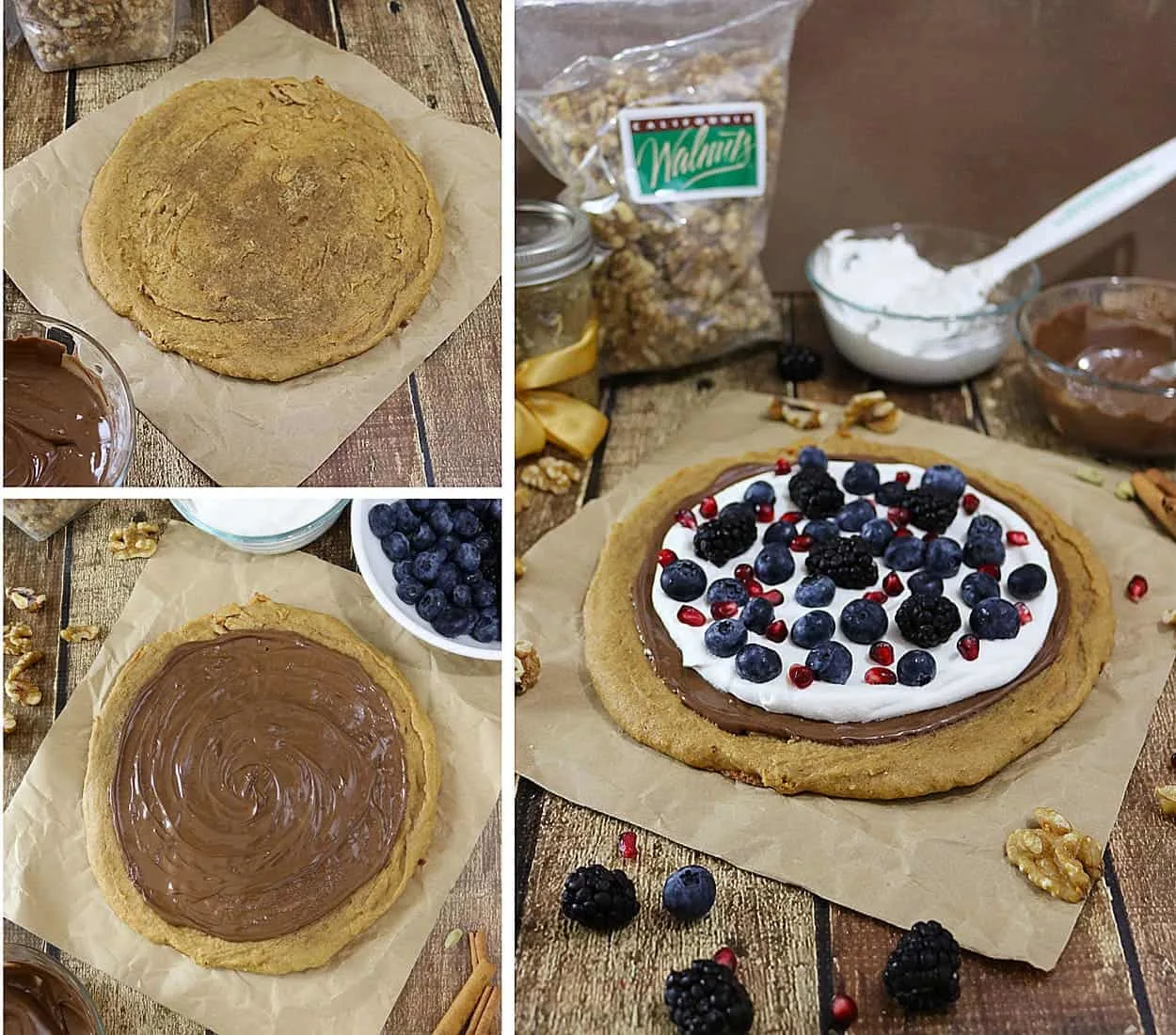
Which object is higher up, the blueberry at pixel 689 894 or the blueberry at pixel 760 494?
the blueberry at pixel 760 494

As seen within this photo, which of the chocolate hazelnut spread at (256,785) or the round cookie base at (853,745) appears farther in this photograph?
the round cookie base at (853,745)

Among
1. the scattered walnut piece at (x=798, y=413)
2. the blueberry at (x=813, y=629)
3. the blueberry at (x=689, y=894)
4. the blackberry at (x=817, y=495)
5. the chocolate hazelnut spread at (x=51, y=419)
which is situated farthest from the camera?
the scattered walnut piece at (x=798, y=413)

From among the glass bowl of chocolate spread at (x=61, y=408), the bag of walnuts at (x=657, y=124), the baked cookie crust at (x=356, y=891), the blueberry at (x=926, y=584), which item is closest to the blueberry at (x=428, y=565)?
the baked cookie crust at (x=356, y=891)

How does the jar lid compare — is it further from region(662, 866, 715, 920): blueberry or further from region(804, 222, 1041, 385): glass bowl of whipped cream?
region(662, 866, 715, 920): blueberry

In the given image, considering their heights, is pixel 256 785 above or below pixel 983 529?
above

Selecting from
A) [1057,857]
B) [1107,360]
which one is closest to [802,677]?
[1057,857]

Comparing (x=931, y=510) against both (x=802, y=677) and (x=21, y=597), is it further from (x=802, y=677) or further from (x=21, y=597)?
(x=21, y=597)

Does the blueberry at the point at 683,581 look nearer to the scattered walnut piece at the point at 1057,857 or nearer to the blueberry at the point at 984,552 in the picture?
the blueberry at the point at 984,552

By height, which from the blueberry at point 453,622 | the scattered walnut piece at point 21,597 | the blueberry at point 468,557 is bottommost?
the blueberry at point 453,622

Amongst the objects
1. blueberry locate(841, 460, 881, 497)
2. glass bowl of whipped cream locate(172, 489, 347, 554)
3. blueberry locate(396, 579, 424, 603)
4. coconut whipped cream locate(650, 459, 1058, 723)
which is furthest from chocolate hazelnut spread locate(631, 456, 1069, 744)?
glass bowl of whipped cream locate(172, 489, 347, 554)

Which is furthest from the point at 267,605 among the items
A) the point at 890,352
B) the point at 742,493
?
the point at 890,352
